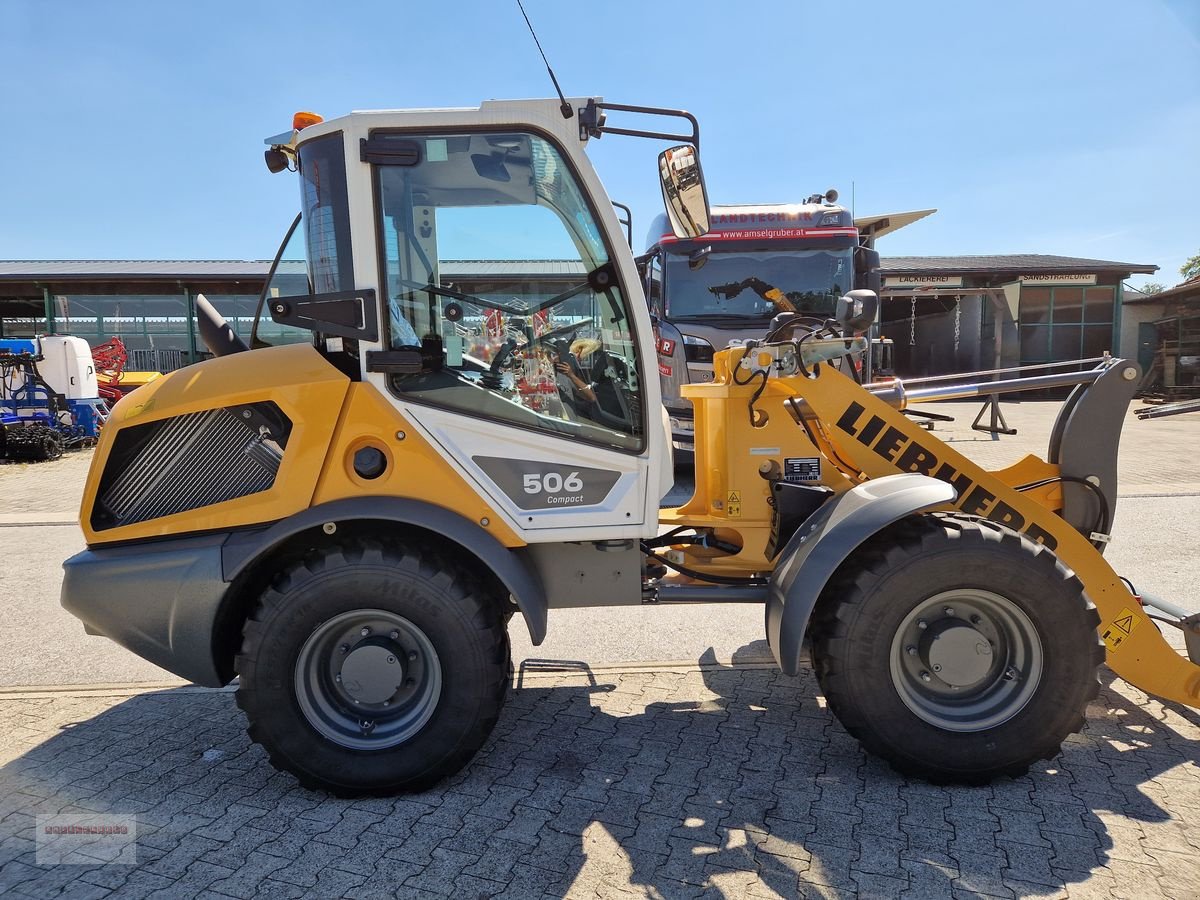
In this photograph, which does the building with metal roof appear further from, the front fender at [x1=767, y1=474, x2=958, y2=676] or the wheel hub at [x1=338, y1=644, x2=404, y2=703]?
the wheel hub at [x1=338, y1=644, x2=404, y2=703]

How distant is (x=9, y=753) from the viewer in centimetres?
334

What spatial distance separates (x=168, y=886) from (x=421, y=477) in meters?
1.52

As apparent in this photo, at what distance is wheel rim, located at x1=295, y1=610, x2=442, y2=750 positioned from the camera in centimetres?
286

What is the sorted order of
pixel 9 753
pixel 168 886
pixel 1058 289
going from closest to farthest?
pixel 168 886 < pixel 9 753 < pixel 1058 289

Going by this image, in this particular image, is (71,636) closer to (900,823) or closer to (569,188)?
(569,188)

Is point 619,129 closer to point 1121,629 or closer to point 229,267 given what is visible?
point 1121,629

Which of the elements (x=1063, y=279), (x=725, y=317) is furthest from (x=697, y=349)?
(x=1063, y=279)

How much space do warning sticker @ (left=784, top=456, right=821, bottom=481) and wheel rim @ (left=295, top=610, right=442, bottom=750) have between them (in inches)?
69.7

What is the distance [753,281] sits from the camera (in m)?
9.14

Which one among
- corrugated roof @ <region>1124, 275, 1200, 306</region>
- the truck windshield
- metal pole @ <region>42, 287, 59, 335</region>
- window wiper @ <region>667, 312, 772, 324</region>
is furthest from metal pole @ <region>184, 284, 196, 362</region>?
corrugated roof @ <region>1124, 275, 1200, 306</region>

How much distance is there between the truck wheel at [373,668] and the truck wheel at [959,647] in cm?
132

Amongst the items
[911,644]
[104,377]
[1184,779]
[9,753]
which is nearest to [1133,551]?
[1184,779]

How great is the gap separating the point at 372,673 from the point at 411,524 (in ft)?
1.87

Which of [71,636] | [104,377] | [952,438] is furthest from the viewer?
[104,377]
